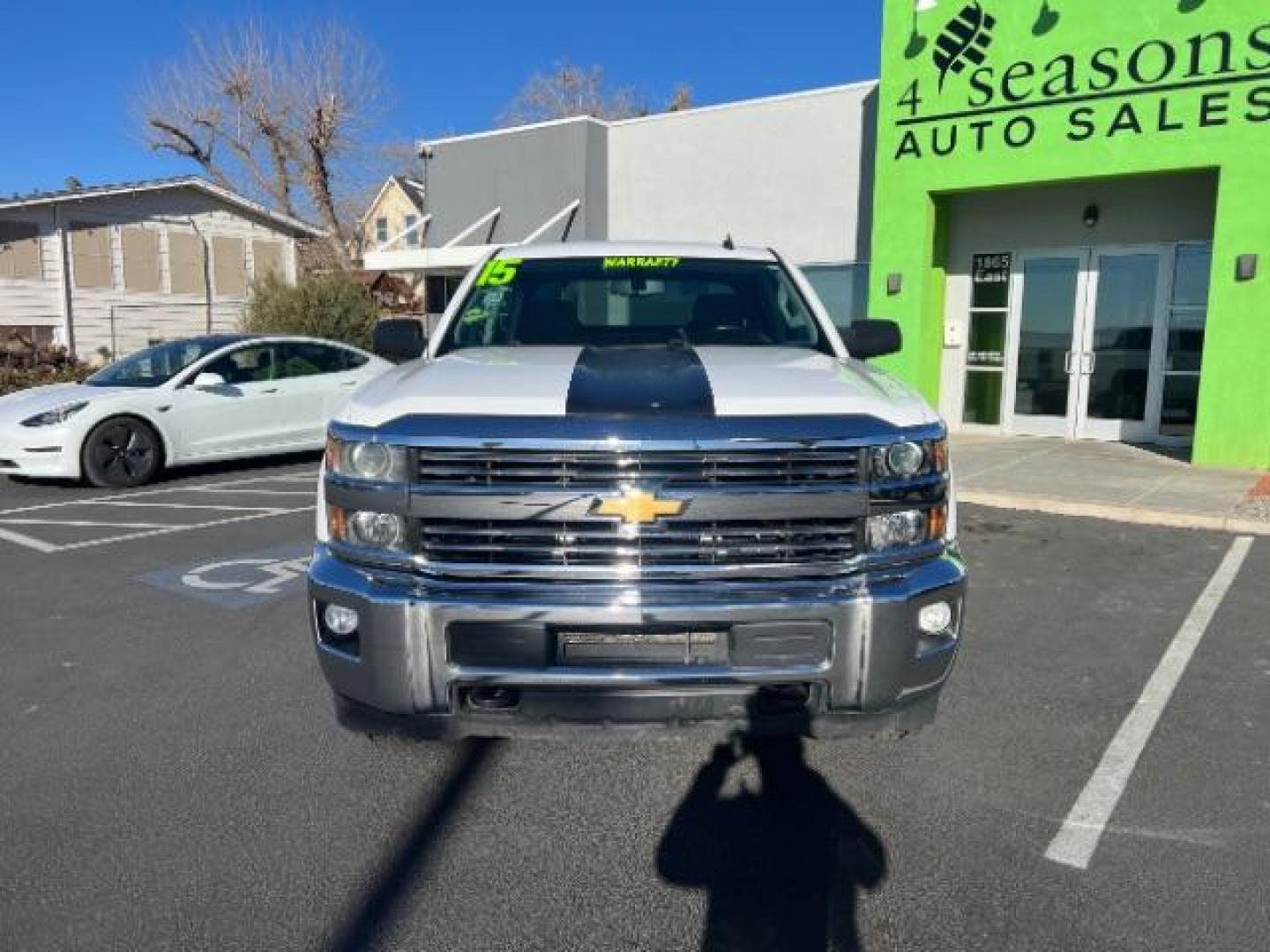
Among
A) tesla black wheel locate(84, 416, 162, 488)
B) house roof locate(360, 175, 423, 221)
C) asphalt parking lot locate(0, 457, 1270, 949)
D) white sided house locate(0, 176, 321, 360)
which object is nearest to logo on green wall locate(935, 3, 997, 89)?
asphalt parking lot locate(0, 457, 1270, 949)

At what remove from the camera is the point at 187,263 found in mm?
24219

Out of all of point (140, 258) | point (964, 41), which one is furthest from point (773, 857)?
point (140, 258)

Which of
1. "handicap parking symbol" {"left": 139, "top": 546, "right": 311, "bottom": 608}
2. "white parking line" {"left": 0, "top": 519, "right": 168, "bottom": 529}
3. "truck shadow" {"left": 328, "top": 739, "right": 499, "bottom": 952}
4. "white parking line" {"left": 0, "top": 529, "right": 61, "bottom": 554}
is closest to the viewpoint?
"truck shadow" {"left": 328, "top": 739, "right": 499, "bottom": 952}

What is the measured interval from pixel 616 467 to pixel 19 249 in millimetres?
23894

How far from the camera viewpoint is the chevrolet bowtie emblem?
2592 millimetres

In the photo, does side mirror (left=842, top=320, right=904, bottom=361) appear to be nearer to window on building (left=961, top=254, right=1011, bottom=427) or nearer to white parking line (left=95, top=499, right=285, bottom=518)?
white parking line (left=95, top=499, right=285, bottom=518)

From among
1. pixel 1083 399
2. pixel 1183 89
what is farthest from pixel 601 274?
pixel 1083 399

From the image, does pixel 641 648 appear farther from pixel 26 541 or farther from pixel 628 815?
pixel 26 541

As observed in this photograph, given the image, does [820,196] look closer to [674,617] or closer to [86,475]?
[86,475]

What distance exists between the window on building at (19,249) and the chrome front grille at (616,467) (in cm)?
2343

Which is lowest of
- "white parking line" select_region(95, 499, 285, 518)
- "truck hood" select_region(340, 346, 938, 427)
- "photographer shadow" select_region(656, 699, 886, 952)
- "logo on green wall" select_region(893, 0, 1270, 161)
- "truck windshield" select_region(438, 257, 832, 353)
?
"photographer shadow" select_region(656, 699, 886, 952)

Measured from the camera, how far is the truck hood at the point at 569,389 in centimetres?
271

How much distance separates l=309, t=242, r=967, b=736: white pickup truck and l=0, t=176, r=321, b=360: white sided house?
19362 millimetres

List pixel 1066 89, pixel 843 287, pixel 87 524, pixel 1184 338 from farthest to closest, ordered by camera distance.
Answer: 1. pixel 843 287
2. pixel 1184 338
3. pixel 1066 89
4. pixel 87 524
